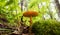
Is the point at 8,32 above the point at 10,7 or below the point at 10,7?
below

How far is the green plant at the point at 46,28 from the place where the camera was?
958mm

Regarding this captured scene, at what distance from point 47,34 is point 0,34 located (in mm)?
362

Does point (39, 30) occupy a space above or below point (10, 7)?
below

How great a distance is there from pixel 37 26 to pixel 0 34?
303mm

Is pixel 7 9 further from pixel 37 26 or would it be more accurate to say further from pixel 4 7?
pixel 37 26

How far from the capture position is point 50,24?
3.29 ft

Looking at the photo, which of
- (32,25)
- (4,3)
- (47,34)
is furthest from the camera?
(4,3)

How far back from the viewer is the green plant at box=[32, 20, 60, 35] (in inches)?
37.7

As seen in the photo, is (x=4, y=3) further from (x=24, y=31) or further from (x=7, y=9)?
(x=24, y=31)

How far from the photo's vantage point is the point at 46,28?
982 millimetres

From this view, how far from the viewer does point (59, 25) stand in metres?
0.99

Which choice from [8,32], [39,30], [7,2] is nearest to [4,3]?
[7,2]

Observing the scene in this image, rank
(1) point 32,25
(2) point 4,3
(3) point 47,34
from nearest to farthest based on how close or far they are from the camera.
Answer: (3) point 47,34 → (1) point 32,25 → (2) point 4,3

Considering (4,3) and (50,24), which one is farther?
(4,3)
